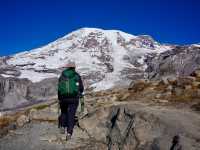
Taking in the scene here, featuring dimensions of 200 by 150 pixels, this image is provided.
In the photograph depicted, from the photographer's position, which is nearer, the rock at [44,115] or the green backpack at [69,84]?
the green backpack at [69,84]

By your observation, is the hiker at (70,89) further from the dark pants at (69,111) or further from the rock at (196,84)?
the rock at (196,84)

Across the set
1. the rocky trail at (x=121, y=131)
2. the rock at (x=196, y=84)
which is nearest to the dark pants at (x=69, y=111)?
the rocky trail at (x=121, y=131)

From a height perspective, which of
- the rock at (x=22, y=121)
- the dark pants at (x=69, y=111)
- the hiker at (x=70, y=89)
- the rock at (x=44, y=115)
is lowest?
the rock at (x=22, y=121)

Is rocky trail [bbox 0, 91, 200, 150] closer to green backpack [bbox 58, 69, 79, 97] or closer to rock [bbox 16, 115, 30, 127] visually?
rock [bbox 16, 115, 30, 127]

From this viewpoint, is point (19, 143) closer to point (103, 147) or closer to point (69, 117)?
point (69, 117)

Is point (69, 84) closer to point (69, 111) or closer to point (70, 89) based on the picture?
point (70, 89)

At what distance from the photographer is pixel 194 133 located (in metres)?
14.3

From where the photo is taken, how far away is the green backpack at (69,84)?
56.9 ft

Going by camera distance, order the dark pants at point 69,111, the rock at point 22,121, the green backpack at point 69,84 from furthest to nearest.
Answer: the rock at point 22,121, the dark pants at point 69,111, the green backpack at point 69,84

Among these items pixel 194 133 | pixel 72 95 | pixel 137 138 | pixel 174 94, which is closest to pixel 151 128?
pixel 137 138

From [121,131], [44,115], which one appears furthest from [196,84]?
[44,115]

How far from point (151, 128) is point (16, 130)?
854 centimetres

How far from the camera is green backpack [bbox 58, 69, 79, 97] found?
56.9 feet

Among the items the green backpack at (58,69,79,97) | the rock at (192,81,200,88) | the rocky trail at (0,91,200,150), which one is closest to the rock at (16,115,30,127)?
the rocky trail at (0,91,200,150)
